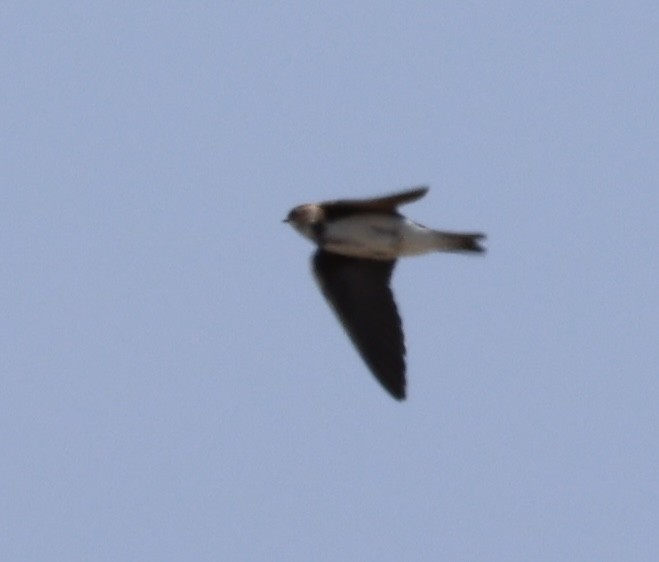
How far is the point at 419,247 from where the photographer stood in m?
7.27

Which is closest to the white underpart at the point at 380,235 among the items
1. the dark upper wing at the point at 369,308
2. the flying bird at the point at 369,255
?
the flying bird at the point at 369,255

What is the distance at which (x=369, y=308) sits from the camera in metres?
7.44

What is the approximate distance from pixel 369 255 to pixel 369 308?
0.28 m

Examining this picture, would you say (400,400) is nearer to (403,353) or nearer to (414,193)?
(403,353)

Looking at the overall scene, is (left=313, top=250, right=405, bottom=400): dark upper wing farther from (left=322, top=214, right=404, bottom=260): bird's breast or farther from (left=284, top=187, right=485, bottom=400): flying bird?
(left=322, top=214, right=404, bottom=260): bird's breast

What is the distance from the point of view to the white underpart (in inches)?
285

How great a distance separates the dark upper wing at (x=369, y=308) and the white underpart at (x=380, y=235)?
21 centimetres

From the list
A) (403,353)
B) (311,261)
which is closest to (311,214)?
(311,261)

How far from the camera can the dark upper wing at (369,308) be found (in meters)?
7.25

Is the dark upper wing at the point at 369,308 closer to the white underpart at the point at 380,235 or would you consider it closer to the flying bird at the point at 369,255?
Result: the flying bird at the point at 369,255

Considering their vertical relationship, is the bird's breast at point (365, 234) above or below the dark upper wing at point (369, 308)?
above

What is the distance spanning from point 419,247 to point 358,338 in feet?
1.86

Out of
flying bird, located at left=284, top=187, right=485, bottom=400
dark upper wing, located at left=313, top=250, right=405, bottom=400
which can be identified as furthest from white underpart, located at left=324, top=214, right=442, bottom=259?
dark upper wing, located at left=313, top=250, right=405, bottom=400

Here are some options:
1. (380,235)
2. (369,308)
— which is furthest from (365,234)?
(369,308)
